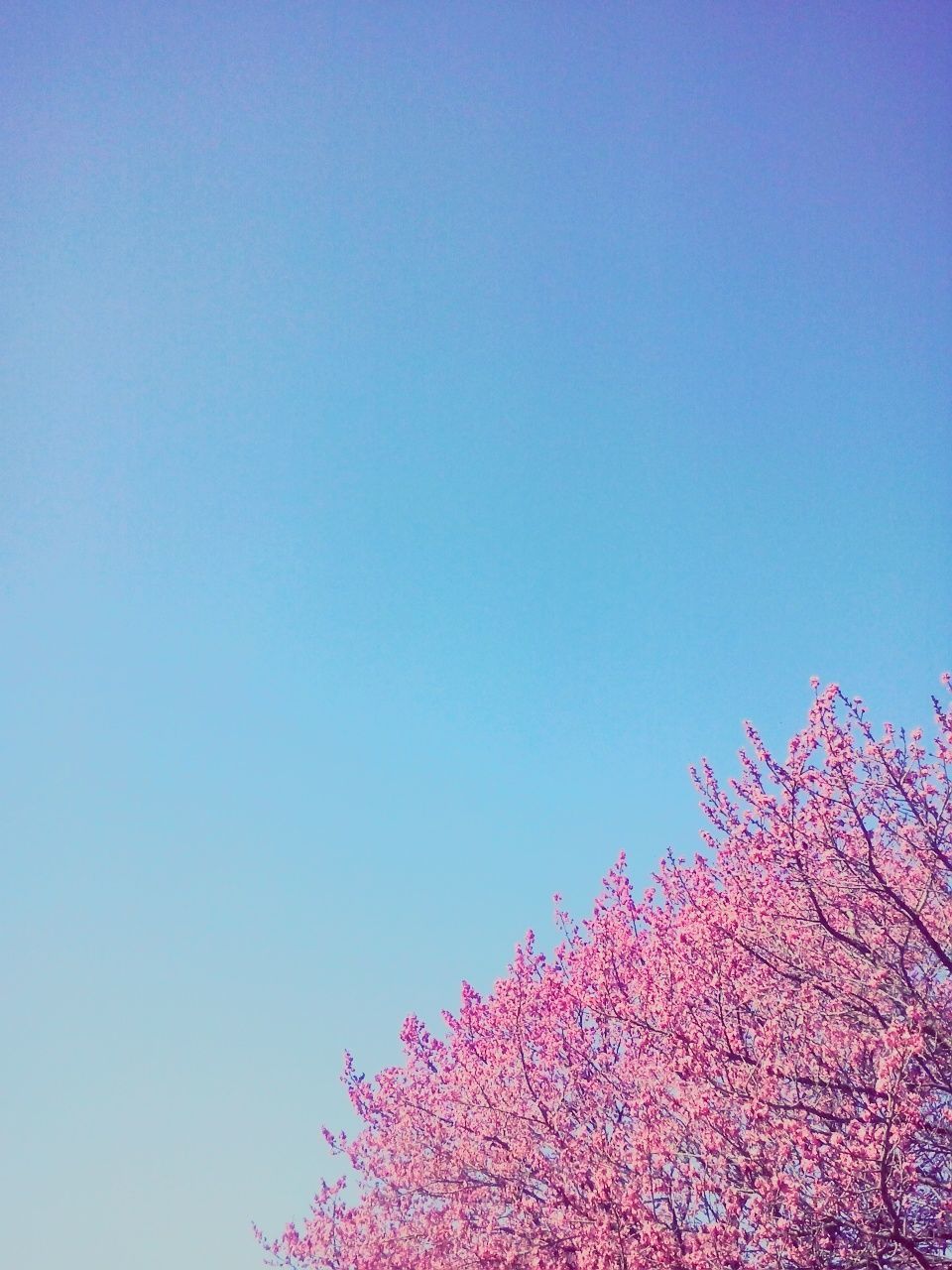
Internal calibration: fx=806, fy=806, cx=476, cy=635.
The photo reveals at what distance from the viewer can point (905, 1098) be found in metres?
5.38

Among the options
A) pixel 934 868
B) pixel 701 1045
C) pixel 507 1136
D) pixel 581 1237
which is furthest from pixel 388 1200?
pixel 934 868

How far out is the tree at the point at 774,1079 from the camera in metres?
5.56

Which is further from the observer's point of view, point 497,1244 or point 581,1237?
point 497,1244

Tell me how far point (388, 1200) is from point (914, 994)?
7694 mm

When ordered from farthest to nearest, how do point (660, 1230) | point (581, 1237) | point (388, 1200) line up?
1. point (388, 1200)
2. point (581, 1237)
3. point (660, 1230)

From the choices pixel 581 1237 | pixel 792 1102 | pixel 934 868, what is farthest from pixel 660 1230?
pixel 934 868

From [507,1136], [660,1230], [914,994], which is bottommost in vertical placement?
[660,1230]

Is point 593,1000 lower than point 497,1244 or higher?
higher

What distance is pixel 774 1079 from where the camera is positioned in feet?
19.3

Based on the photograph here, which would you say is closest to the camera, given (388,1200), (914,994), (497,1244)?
(914,994)

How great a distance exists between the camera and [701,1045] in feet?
20.7

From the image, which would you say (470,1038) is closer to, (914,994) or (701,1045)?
(701,1045)

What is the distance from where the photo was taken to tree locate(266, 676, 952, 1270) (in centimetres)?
556

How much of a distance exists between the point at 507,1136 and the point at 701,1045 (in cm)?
366
